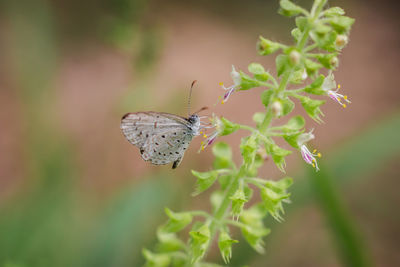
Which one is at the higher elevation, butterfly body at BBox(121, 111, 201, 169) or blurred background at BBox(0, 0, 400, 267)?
butterfly body at BBox(121, 111, 201, 169)

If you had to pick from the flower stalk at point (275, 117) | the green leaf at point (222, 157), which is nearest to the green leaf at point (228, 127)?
the flower stalk at point (275, 117)

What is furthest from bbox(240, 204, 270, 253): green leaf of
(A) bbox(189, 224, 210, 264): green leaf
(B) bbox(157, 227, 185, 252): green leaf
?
(B) bbox(157, 227, 185, 252): green leaf

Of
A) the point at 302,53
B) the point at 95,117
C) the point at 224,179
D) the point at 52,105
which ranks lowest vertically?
the point at 95,117

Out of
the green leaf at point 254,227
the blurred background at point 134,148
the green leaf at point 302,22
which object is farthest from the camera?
the blurred background at point 134,148

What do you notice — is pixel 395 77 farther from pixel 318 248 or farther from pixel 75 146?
pixel 75 146

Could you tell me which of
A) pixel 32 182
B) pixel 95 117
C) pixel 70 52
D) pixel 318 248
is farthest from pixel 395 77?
pixel 32 182

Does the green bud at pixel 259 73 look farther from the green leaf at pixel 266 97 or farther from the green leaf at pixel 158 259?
the green leaf at pixel 158 259

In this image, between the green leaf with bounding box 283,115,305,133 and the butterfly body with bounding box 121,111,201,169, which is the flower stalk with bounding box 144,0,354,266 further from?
Result: the butterfly body with bounding box 121,111,201,169
